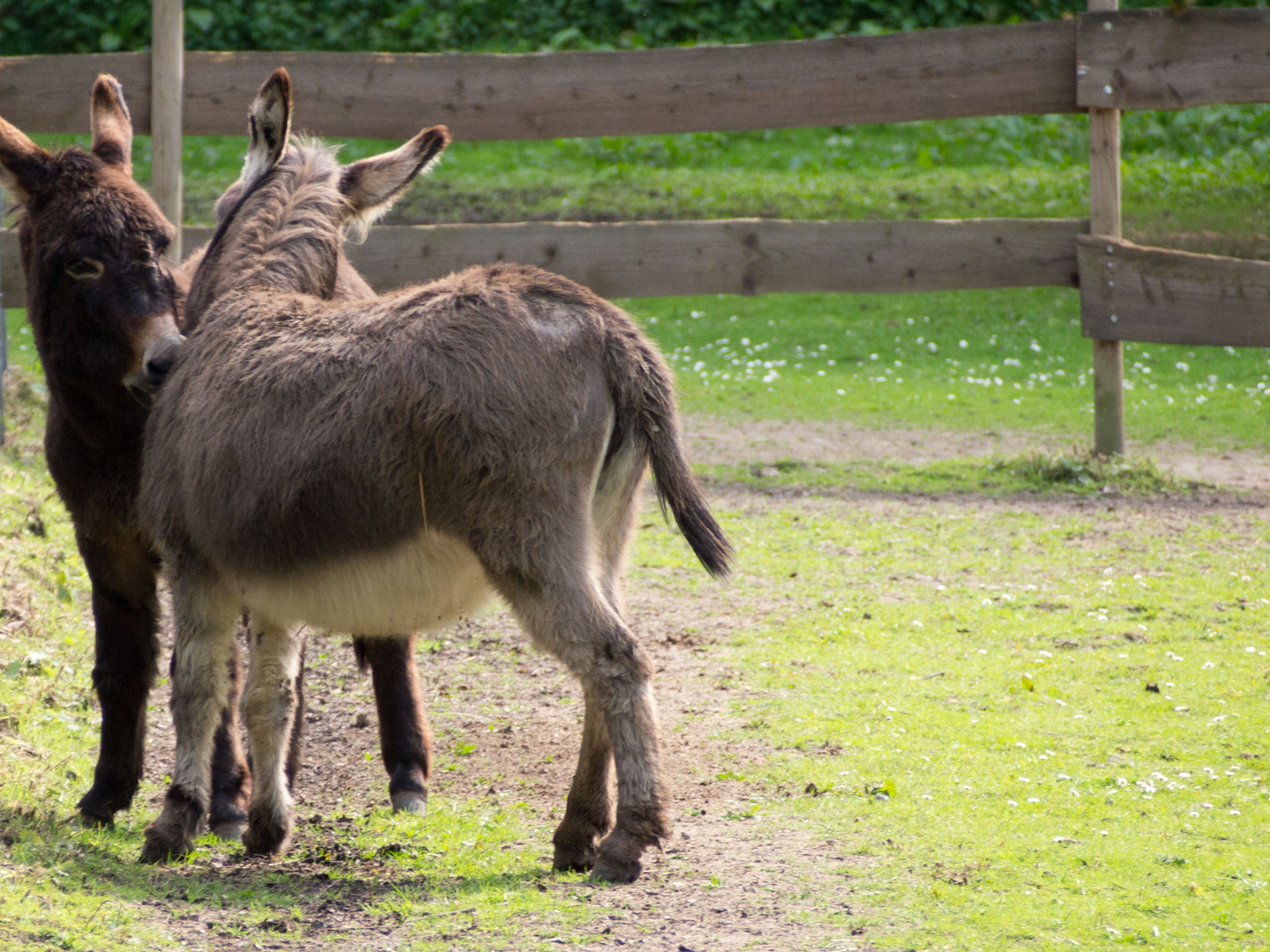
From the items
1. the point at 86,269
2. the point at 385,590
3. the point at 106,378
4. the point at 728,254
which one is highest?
the point at 86,269

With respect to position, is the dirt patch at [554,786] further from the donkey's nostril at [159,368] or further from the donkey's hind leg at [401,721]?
the donkey's nostril at [159,368]

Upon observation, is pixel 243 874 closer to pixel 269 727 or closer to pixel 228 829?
pixel 269 727

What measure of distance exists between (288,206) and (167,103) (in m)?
4.26

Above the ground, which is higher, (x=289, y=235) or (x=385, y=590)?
(x=289, y=235)

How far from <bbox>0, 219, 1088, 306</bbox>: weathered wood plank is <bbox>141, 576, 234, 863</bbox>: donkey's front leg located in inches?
194

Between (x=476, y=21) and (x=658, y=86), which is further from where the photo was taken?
(x=476, y=21)

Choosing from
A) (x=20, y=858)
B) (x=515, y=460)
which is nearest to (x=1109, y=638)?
(x=515, y=460)

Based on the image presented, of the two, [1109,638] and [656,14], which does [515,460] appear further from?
[656,14]

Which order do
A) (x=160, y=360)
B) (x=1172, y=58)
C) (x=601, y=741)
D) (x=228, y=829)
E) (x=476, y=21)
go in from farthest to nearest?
(x=476, y=21), (x=1172, y=58), (x=228, y=829), (x=160, y=360), (x=601, y=741)

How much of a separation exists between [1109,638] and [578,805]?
2811 millimetres

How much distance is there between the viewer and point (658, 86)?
8.12 meters

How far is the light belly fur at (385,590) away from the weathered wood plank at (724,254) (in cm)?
507

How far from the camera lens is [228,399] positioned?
3.37 meters

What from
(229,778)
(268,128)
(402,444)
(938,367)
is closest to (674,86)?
(938,367)
